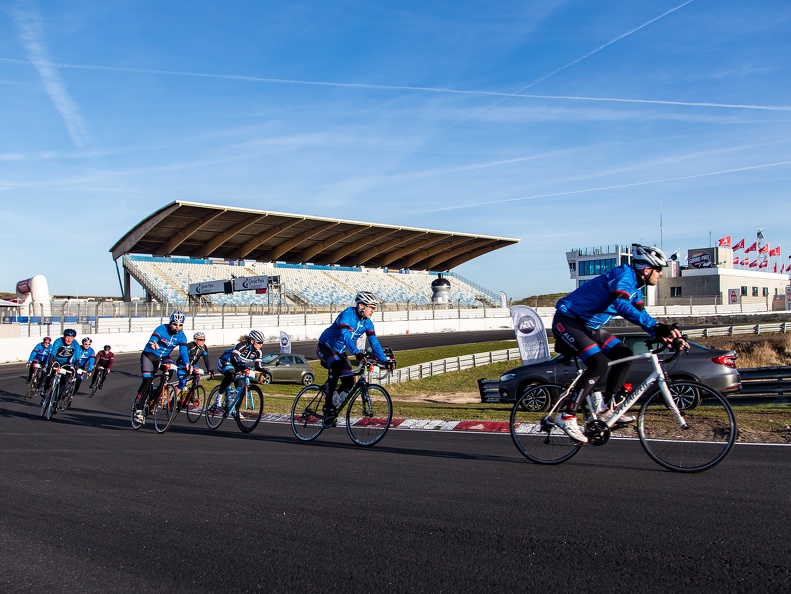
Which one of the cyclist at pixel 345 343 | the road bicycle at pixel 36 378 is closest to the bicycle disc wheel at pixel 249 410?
the cyclist at pixel 345 343

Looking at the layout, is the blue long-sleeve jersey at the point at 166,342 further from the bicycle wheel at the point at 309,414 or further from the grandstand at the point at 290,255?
the grandstand at the point at 290,255

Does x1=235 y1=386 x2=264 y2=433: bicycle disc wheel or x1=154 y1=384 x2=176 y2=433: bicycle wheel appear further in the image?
x1=154 y1=384 x2=176 y2=433: bicycle wheel

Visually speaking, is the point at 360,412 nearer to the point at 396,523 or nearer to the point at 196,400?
the point at 396,523

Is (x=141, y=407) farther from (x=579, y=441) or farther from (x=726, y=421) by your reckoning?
(x=726, y=421)

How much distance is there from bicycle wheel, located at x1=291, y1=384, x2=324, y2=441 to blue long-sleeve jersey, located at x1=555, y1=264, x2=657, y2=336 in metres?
3.81

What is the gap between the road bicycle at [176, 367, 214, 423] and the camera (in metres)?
11.7

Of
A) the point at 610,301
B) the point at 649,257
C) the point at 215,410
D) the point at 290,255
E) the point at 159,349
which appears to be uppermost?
the point at 290,255

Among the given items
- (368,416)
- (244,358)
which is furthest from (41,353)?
(368,416)

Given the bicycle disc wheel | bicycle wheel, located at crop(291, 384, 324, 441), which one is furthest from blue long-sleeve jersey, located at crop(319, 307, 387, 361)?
the bicycle disc wheel

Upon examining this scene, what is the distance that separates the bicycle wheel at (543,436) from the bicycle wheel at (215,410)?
555 cm

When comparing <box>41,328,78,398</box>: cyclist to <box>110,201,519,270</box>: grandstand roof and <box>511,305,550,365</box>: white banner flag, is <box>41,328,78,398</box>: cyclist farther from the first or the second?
<box>110,201,519,270</box>: grandstand roof

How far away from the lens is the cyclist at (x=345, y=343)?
8.63 metres

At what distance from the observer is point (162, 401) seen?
11281 millimetres

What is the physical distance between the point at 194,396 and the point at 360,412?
435 centimetres
